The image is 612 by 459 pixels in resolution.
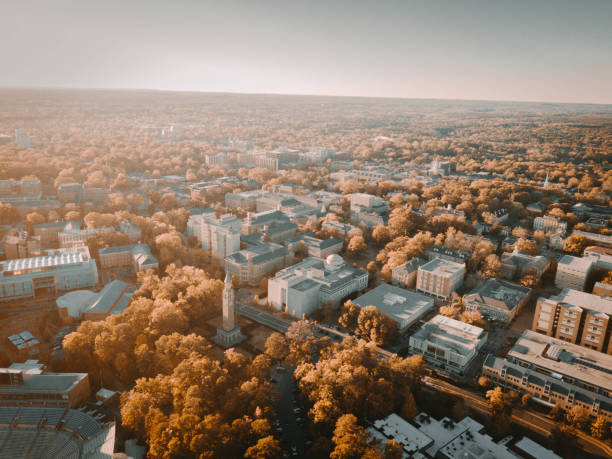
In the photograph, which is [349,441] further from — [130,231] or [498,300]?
[130,231]

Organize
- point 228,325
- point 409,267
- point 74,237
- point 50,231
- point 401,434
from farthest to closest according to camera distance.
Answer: point 50,231 < point 74,237 < point 409,267 < point 228,325 < point 401,434

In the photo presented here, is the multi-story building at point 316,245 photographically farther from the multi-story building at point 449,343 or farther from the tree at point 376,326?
the multi-story building at point 449,343

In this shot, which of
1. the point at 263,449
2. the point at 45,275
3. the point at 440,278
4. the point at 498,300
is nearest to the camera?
the point at 263,449

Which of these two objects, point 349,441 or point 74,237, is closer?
point 349,441

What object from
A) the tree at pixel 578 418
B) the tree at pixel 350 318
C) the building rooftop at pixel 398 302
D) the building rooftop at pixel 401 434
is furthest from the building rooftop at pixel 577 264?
the building rooftop at pixel 401 434

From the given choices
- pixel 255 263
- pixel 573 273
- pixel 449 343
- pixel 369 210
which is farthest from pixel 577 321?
pixel 369 210

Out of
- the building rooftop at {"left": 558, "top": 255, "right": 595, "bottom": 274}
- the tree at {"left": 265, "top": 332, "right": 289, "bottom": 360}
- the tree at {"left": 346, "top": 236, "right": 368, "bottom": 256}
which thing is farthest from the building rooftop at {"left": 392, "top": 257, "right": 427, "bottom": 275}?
the tree at {"left": 265, "top": 332, "right": 289, "bottom": 360}
